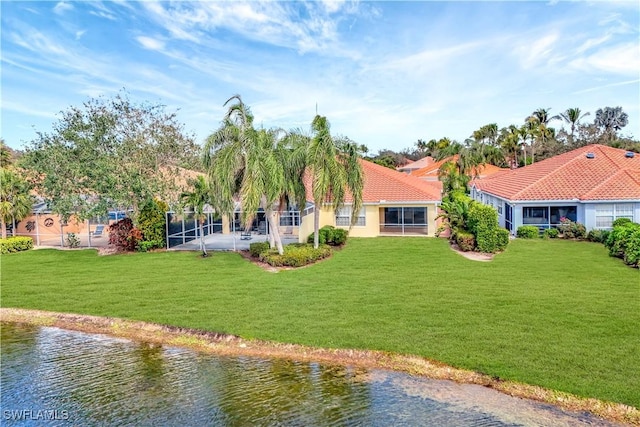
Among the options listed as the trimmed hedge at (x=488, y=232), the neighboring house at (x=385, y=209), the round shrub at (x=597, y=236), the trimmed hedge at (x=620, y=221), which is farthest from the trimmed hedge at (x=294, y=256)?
the trimmed hedge at (x=620, y=221)

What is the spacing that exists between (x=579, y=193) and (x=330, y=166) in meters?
16.1

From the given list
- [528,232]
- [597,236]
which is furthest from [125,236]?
[597,236]

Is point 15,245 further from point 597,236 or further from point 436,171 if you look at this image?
point 436,171

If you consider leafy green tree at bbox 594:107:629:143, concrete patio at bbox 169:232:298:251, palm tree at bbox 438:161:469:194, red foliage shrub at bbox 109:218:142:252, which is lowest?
concrete patio at bbox 169:232:298:251

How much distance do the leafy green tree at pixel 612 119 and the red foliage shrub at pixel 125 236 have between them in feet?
224

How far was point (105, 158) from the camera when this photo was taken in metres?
23.2

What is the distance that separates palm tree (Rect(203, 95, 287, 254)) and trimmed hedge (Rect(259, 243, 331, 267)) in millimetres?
2195

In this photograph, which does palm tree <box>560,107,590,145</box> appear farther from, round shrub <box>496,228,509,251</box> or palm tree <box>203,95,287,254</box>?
palm tree <box>203,95,287,254</box>

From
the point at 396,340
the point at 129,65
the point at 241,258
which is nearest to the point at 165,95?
the point at 129,65

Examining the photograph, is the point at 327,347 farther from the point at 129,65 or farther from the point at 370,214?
the point at 129,65

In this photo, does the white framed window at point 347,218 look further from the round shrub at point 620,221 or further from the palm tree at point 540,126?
the palm tree at point 540,126

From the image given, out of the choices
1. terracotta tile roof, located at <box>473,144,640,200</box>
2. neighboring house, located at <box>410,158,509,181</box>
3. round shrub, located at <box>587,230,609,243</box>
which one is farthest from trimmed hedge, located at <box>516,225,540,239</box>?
neighboring house, located at <box>410,158,509,181</box>

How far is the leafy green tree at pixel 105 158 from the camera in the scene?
74.9 feet

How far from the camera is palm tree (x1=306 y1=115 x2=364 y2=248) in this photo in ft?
63.9
